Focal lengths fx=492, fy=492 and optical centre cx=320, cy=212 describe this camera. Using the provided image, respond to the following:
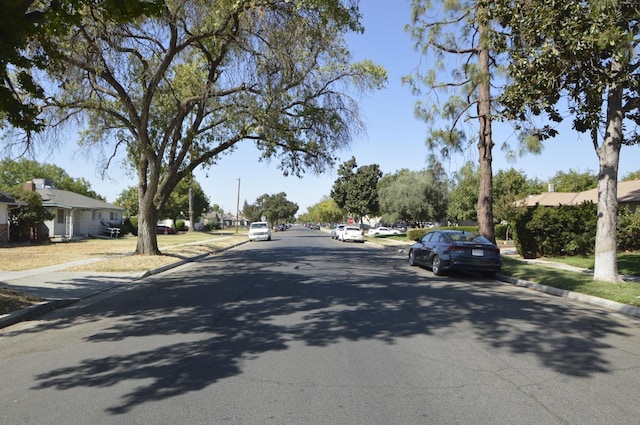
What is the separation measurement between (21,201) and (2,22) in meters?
26.0

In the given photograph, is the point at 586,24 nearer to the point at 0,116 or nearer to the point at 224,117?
the point at 224,117

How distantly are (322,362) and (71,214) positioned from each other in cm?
3622

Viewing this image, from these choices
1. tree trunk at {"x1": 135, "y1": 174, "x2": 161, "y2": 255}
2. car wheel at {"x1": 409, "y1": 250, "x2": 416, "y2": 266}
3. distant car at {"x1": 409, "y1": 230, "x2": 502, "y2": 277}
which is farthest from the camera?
tree trunk at {"x1": 135, "y1": 174, "x2": 161, "y2": 255}

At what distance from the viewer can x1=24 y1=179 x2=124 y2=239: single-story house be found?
36.8m

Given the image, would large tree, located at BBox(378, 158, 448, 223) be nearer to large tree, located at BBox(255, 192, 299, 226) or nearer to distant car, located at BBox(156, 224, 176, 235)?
distant car, located at BBox(156, 224, 176, 235)

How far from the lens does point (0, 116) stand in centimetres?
1445

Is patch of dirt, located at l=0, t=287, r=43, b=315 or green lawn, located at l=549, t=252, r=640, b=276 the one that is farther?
green lawn, located at l=549, t=252, r=640, b=276

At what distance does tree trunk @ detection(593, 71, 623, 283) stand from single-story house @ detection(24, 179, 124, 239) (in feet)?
112

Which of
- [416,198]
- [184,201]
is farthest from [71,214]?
[416,198]

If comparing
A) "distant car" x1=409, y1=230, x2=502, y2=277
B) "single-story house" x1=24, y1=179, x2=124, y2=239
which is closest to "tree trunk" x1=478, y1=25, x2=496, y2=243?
"distant car" x1=409, y1=230, x2=502, y2=277

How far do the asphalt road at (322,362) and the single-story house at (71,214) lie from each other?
30365 millimetres

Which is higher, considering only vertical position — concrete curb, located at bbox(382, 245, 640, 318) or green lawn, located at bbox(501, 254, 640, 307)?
green lawn, located at bbox(501, 254, 640, 307)

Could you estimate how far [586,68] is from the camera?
11.4m

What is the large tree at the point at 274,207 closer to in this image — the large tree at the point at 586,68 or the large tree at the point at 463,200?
the large tree at the point at 463,200
